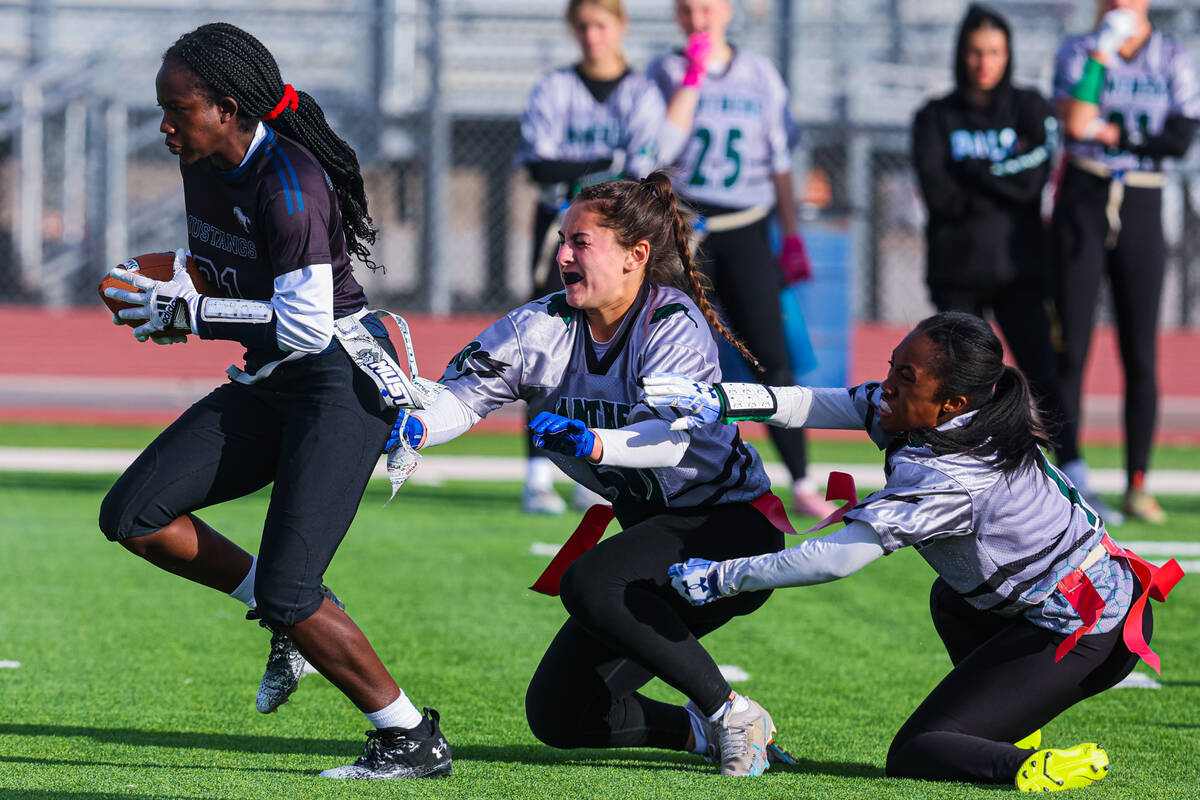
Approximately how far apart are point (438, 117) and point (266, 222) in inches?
388

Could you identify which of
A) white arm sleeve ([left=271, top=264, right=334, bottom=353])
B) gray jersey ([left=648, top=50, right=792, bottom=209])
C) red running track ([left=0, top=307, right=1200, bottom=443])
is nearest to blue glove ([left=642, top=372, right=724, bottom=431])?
white arm sleeve ([left=271, top=264, right=334, bottom=353])

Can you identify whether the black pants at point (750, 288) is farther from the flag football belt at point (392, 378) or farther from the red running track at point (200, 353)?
the red running track at point (200, 353)

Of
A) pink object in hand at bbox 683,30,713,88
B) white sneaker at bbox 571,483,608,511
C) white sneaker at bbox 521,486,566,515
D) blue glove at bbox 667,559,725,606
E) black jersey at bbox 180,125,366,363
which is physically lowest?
white sneaker at bbox 571,483,608,511

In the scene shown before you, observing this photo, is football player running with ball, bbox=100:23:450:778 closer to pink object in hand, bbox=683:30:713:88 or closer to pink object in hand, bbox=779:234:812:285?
pink object in hand, bbox=683:30:713:88

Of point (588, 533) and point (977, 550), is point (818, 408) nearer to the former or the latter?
point (977, 550)

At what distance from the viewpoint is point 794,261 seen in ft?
23.9

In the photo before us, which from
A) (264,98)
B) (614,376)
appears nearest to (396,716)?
(614,376)

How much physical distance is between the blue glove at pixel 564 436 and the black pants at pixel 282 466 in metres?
0.46

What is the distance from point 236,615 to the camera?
5117 millimetres

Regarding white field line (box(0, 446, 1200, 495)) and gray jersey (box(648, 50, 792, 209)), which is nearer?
gray jersey (box(648, 50, 792, 209))

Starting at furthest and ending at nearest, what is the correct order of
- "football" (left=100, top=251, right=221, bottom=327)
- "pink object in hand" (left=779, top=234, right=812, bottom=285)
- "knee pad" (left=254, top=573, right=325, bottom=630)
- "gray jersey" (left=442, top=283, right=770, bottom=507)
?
"pink object in hand" (left=779, top=234, right=812, bottom=285), "football" (left=100, top=251, right=221, bottom=327), "gray jersey" (left=442, top=283, right=770, bottom=507), "knee pad" (left=254, top=573, right=325, bottom=630)

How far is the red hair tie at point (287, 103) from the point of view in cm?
352

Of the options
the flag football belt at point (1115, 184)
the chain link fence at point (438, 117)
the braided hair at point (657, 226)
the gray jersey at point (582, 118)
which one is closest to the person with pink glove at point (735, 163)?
the gray jersey at point (582, 118)

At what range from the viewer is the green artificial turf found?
3346 mm
